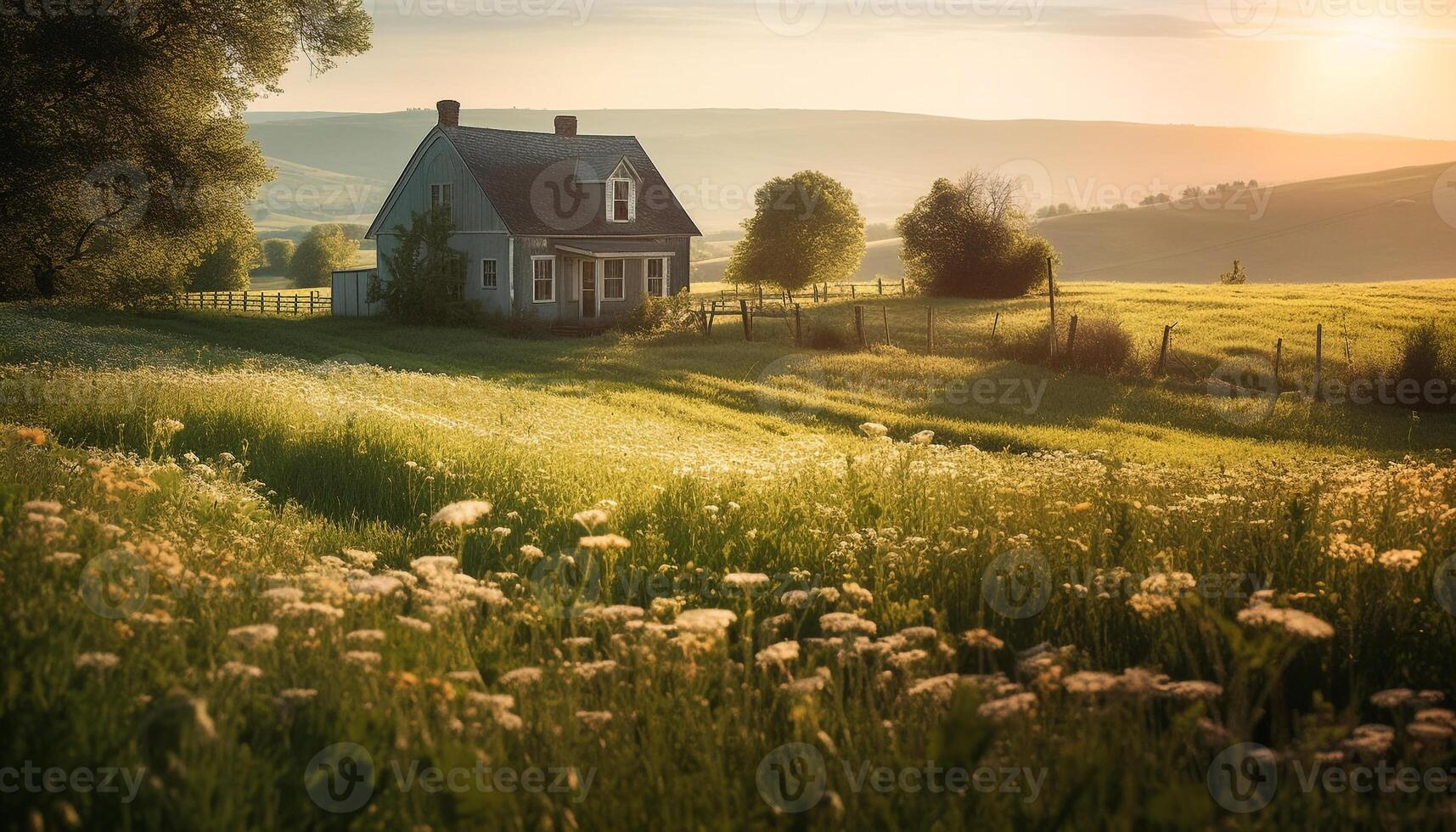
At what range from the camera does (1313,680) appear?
549 cm

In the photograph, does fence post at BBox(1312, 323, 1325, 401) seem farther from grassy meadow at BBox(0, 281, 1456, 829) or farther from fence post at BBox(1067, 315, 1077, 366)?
grassy meadow at BBox(0, 281, 1456, 829)

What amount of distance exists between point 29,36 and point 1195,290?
49.0 m

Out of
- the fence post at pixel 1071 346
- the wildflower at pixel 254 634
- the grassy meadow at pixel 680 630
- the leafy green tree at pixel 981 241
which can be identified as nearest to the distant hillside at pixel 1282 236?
the leafy green tree at pixel 981 241

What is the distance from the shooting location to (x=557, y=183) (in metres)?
45.0

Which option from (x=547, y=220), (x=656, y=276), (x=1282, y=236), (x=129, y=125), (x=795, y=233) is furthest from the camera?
(x=1282, y=236)

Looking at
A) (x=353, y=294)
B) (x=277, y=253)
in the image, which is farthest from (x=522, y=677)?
(x=277, y=253)

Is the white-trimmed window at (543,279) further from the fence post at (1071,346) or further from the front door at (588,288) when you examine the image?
the fence post at (1071,346)

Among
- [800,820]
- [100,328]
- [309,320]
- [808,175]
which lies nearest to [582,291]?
[309,320]

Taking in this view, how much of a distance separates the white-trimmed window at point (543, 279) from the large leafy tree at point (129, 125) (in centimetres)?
1048

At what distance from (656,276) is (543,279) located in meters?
5.89

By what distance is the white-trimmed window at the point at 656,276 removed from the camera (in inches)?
1817

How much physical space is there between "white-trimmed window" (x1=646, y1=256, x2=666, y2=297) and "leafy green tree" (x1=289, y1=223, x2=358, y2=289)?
5867 centimetres

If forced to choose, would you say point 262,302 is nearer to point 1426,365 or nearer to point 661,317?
point 661,317

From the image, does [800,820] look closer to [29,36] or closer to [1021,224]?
[29,36]
